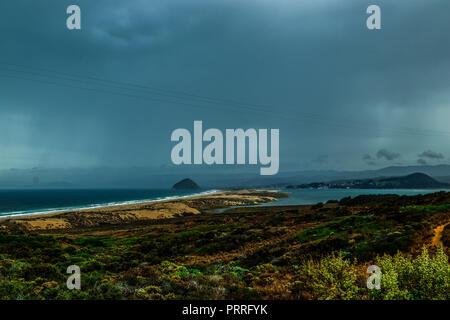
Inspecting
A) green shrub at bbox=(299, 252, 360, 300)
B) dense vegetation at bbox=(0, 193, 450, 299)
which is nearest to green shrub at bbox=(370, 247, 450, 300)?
dense vegetation at bbox=(0, 193, 450, 299)

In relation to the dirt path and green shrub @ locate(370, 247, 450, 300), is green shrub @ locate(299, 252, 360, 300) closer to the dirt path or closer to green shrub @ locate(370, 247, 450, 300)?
green shrub @ locate(370, 247, 450, 300)

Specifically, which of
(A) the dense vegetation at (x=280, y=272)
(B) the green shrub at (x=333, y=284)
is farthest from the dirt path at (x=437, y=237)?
(B) the green shrub at (x=333, y=284)

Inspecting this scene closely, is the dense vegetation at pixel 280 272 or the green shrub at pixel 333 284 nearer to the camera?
the green shrub at pixel 333 284

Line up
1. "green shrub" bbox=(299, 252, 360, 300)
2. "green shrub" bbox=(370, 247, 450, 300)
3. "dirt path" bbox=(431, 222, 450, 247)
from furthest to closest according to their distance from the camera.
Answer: "dirt path" bbox=(431, 222, 450, 247)
"green shrub" bbox=(299, 252, 360, 300)
"green shrub" bbox=(370, 247, 450, 300)

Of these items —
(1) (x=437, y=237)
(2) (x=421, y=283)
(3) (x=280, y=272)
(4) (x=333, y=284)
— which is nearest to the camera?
(2) (x=421, y=283)

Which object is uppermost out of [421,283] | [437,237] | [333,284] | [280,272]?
[421,283]

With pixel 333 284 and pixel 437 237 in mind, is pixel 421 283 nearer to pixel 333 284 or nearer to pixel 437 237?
pixel 333 284

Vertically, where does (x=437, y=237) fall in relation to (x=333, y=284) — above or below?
below

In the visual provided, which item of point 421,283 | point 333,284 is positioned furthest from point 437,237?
point 333,284

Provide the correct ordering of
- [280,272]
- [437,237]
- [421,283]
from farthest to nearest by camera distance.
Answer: [437,237] → [280,272] → [421,283]

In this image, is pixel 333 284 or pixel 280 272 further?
pixel 280 272

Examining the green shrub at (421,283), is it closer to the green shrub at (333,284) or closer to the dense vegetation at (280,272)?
the dense vegetation at (280,272)
